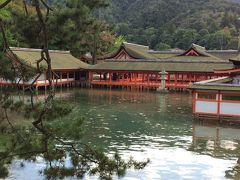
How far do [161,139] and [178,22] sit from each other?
94700mm

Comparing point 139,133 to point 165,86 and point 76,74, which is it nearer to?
point 165,86

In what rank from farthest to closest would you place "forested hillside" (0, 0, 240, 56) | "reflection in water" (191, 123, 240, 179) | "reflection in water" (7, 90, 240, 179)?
"forested hillside" (0, 0, 240, 56) < "reflection in water" (191, 123, 240, 179) < "reflection in water" (7, 90, 240, 179)

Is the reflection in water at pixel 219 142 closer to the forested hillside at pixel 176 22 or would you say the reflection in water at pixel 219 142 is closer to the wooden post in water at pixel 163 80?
the wooden post in water at pixel 163 80

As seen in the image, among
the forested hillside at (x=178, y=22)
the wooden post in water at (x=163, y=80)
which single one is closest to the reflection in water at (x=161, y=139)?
the wooden post in water at (x=163, y=80)

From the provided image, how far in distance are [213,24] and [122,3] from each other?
32083mm

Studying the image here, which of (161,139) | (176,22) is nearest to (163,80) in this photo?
(161,139)

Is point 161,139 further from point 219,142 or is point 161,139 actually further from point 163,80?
point 163,80

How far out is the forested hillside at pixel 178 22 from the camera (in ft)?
322

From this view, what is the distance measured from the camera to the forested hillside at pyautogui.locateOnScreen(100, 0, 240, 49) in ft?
322

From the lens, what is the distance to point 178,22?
365ft

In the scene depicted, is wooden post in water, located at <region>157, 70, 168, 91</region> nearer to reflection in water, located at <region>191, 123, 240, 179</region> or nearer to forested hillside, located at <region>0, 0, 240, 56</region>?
reflection in water, located at <region>191, 123, 240, 179</region>

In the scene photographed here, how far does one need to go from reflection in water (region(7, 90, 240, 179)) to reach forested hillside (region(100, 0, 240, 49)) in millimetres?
67973

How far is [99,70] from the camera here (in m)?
45.7

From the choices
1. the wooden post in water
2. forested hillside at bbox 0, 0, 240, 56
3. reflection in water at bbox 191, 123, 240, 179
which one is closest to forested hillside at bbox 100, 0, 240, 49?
forested hillside at bbox 0, 0, 240, 56
